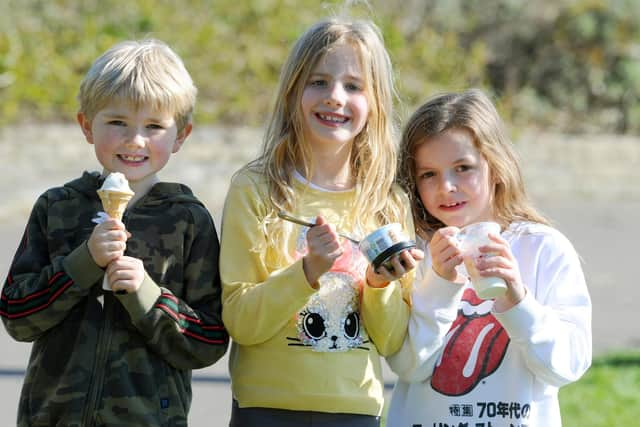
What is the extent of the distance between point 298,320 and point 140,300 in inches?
20.7

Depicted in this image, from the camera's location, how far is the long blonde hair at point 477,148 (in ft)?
11.8

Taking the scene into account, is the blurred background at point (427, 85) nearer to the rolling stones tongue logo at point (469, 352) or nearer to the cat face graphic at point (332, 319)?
the rolling stones tongue logo at point (469, 352)

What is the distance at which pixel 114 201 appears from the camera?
9.99 ft

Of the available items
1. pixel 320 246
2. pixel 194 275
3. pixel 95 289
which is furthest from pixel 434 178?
pixel 95 289

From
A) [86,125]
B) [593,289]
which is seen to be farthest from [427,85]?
[86,125]

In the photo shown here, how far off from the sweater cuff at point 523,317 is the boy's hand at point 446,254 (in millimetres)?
202

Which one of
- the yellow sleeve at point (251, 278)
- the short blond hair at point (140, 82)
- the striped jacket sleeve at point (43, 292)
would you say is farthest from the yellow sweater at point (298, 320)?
the striped jacket sleeve at point (43, 292)

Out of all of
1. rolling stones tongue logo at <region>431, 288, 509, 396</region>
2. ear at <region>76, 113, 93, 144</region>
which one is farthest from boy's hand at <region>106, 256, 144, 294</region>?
rolling stones tongue logo at <region>431, 288, 509, 396</region>

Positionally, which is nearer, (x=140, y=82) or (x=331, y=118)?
(x=140, y=82)

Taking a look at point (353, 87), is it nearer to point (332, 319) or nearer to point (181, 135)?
point (181, 135)

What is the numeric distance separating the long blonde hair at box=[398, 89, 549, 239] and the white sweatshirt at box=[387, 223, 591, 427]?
169 millimetres

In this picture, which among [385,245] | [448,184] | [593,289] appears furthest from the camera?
[593,289]

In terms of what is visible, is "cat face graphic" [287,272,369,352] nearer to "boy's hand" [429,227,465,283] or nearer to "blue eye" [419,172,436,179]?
"boy's hand" [429,227,465,283]

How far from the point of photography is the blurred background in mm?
10672
